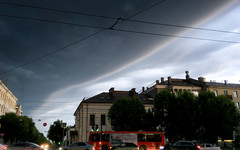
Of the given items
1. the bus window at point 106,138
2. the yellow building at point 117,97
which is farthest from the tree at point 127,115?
the bus window at point 106,138

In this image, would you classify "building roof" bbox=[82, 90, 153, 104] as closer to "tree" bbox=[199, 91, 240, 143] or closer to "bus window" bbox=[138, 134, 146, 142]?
"tree" bbox=[199, 91, 240, 143]

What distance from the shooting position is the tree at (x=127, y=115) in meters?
42.7

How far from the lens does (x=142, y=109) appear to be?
145 feet

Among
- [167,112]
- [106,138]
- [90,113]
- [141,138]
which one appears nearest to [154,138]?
[141,138]

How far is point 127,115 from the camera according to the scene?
4316cm

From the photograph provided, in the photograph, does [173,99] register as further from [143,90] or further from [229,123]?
[143,90]

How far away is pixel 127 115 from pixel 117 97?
13.9 meters

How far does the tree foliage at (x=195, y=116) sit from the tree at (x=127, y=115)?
3.92 meters

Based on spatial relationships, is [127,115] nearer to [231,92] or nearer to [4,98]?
[231,92]

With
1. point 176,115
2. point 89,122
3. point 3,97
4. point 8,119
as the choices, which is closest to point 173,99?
point 176,115

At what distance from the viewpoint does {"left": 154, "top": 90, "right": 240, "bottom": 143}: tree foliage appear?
38.7 m

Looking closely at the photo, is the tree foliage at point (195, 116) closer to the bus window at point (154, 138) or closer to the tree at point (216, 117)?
the tree at point (216, 117)

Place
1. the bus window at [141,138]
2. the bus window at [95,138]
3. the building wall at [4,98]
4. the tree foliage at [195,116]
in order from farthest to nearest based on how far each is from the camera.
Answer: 1. the building wall at [4,98]
2. the tree foliage at [195,116]
3. the bus window at [141,138]
4. the bus window at [95,138]

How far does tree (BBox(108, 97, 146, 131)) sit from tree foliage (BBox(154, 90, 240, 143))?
3.92m
